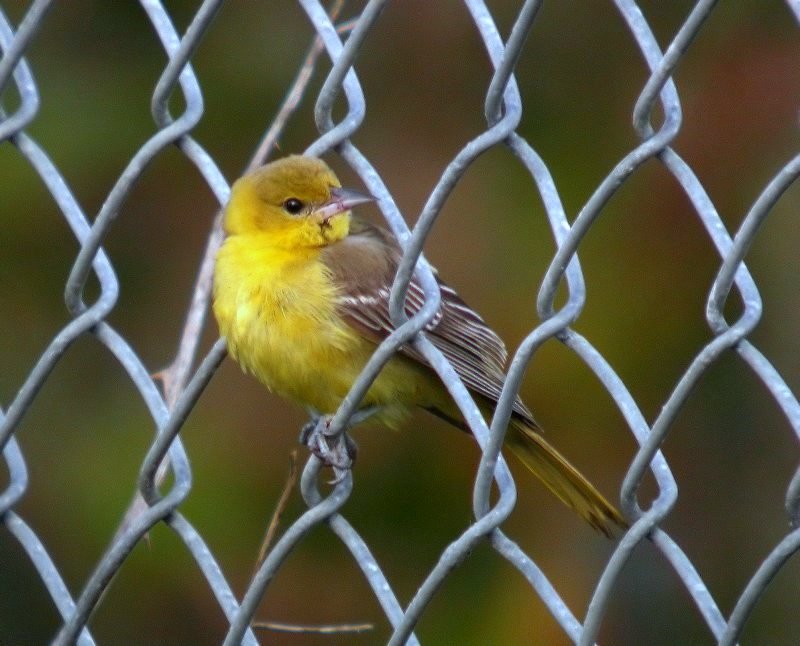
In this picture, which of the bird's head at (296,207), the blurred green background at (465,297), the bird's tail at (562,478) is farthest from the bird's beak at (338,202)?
the blurred green background at (465,297)

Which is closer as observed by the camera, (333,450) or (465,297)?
(333,450)

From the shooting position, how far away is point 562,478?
3.11 metres

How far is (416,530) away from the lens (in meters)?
5.26

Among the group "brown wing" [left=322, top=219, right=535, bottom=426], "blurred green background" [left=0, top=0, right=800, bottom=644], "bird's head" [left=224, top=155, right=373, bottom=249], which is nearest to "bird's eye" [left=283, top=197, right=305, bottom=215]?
"bird's head" [left=224, top=155, right=373, bottom=249]

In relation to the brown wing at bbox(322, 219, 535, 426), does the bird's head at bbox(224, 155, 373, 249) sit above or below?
above

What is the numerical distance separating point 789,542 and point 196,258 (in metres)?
4.31

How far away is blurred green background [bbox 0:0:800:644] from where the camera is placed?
5102mm

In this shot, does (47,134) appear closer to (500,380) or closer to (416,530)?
(416,530)

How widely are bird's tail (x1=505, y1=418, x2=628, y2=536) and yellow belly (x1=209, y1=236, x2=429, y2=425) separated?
0.95 feet

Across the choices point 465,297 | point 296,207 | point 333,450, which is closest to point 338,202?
point 296,207

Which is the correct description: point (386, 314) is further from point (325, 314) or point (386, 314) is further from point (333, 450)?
point (333, 450)

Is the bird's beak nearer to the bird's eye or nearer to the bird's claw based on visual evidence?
the bird's eye

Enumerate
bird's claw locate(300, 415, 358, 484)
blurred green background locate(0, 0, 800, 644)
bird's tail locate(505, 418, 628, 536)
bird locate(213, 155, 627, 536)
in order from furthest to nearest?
1. blurred green background locate(0, 0, 800, 644)
2. bird locate(213, 155, 627, 536)
3. bird's tail locate(505, 418, 628, 536)
4. bird's claw locate(300, 415, 358, 484)

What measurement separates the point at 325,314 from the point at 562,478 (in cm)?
65
